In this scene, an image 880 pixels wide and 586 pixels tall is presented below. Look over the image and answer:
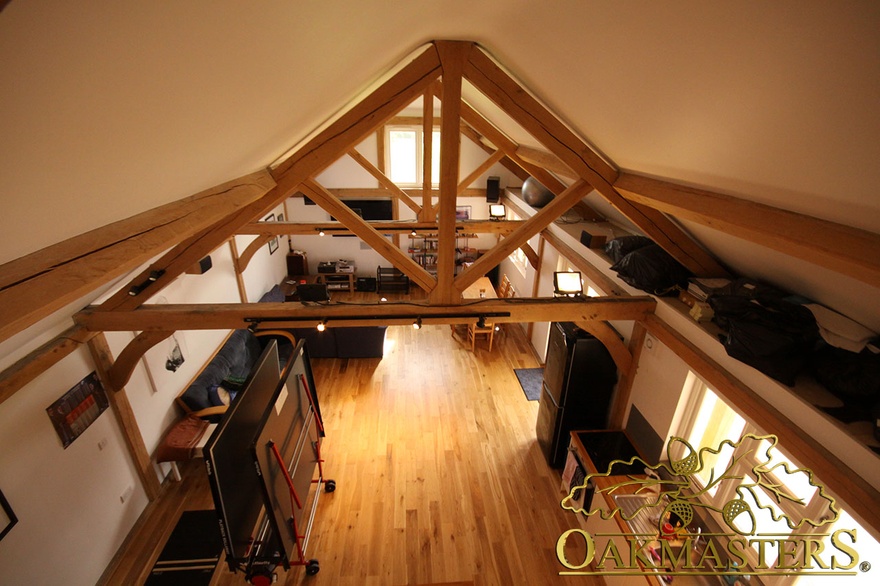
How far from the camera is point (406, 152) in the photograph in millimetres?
9391

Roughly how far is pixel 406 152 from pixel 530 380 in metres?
6.05

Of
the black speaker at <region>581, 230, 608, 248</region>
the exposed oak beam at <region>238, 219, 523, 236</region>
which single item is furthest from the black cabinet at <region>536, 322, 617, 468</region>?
the exposed oak beam at <region>238, 219, 523, 236</region>

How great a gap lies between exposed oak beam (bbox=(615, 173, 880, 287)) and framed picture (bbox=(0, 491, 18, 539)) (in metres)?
4.73

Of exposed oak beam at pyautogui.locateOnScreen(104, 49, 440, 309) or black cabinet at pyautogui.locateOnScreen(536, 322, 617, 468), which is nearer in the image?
exposed oak beam at pyautogui.locateOnScreen(104, 49, 440, 309)

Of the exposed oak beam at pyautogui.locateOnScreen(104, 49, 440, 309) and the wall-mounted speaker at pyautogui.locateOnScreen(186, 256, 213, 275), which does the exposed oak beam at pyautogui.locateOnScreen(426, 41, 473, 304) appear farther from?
the wall-mounted speaker at pyautogui.locateOnScreen(186, 256, 213, 275)

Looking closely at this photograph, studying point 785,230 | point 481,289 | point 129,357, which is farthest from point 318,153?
point 481,289

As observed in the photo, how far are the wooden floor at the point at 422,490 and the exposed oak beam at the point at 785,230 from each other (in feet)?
10.8

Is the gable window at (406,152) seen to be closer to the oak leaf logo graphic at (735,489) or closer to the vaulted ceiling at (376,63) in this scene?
the vaulted ceiling at (376,63)

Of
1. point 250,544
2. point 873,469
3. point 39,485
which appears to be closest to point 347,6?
point 873,469

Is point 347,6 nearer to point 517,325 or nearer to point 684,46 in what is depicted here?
point 684,46

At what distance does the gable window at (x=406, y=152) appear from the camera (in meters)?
9.16

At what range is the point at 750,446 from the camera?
96.9 inches

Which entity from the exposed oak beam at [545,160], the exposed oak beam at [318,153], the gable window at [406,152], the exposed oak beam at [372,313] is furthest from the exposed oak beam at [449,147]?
the gable window at [406,152]

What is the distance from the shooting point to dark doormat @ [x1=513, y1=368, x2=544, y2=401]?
606 centimetres
